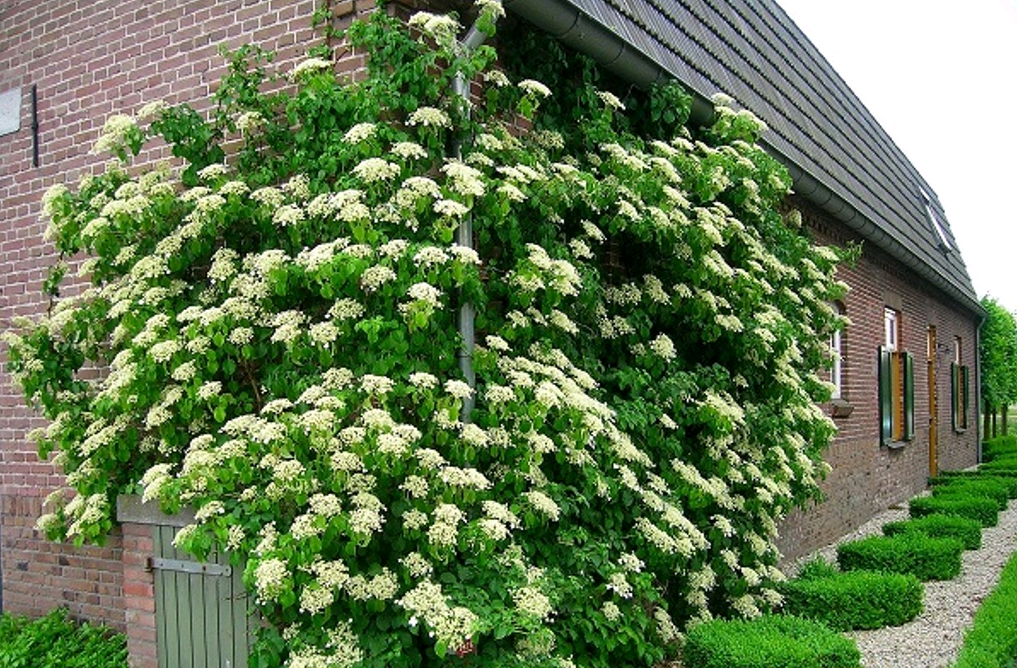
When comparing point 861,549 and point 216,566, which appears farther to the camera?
point 861,549

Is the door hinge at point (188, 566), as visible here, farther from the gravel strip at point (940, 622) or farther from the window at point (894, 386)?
the window at point (894, 386)

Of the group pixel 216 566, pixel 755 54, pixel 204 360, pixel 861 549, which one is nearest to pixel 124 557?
pixel 216 566

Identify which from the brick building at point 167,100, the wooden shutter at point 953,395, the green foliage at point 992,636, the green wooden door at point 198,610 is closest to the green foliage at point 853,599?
the green foliage at point 992,636

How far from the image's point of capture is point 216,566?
466 cm

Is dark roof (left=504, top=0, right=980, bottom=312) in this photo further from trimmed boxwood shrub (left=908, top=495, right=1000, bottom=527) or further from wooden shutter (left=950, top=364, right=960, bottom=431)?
trimmed boxwood shrub (left=908, top=495, right=1000, bottom=527)

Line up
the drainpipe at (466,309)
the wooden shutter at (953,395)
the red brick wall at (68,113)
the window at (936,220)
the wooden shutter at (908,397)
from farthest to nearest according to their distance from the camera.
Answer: the wooden shutter at (953,395), the window at (936,220), the wooden shutter at (908,397), the red brick wall at (68,113), the drainpipe at (466,309)

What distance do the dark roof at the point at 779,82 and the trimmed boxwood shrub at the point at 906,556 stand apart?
3.14 metres

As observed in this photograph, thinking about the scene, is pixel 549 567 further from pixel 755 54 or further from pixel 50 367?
pixel 755 54

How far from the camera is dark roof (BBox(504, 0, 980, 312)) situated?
546cm

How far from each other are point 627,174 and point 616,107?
24.4 inches

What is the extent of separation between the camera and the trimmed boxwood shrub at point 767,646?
4719 mm

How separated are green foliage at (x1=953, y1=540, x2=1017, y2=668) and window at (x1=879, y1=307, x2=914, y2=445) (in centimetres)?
543

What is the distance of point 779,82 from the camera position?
10047 mm

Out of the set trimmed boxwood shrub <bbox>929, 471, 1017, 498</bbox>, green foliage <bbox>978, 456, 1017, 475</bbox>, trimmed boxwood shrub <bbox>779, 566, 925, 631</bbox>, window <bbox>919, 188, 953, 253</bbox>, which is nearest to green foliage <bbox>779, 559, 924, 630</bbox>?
trimmed boxwood shrub <bbox>779, 566, 925, 631</bbox>
